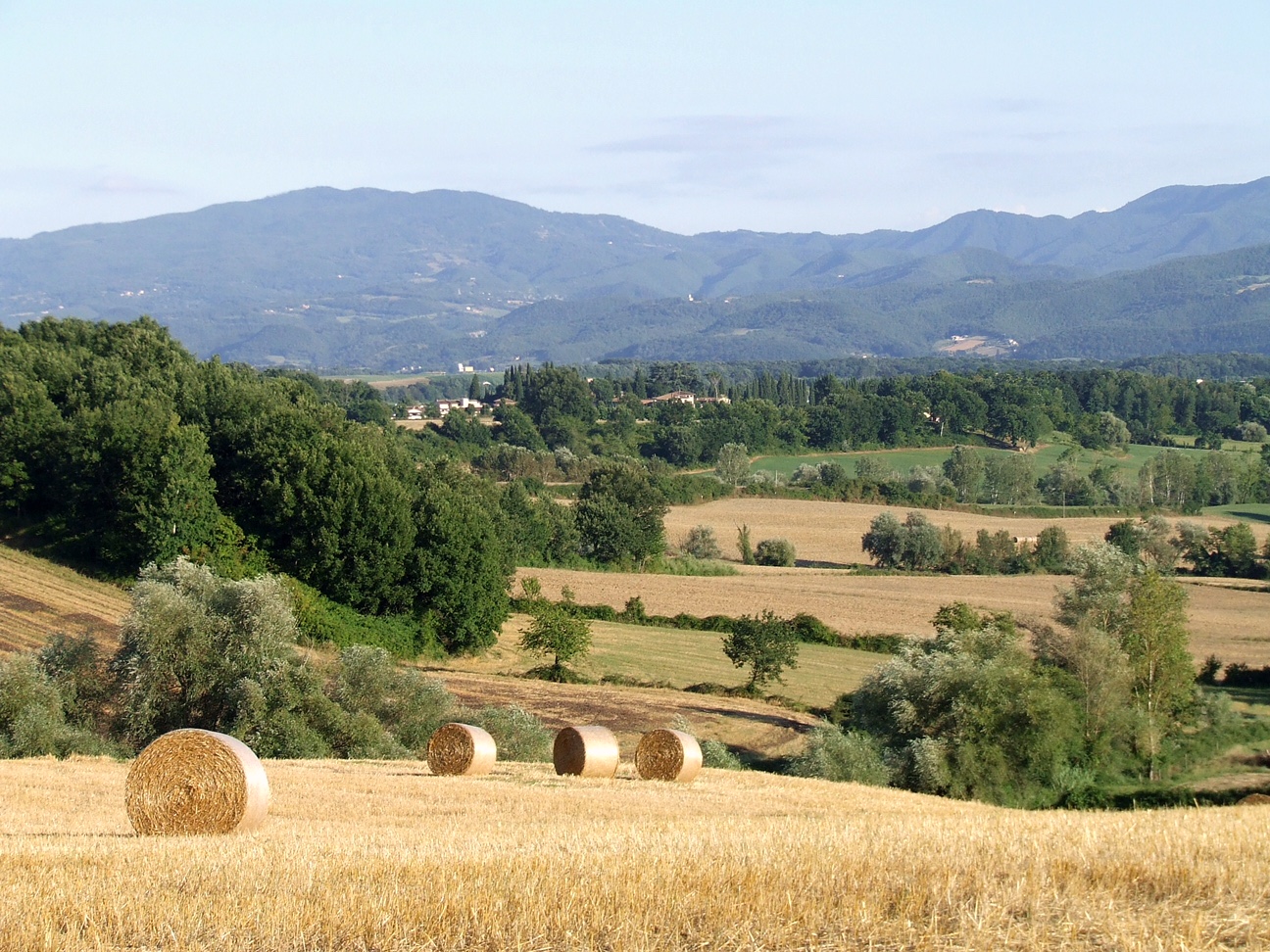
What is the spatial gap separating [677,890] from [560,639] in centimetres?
3502

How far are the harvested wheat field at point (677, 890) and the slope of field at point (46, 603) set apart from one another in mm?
29122

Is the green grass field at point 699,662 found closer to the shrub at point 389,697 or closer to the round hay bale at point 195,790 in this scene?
the shrub at point 389,697

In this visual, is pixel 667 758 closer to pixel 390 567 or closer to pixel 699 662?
pixel 699 662

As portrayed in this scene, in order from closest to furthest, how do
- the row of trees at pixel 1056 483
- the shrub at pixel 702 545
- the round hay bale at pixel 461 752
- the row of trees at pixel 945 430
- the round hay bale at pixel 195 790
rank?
the round hay bale at pixel 195 790 < the round hay bale at pixel 461 752 < the shrub at pixel 702 545 < the row of trees at pixel 1056 483 < the row of trees at pixel 945 430

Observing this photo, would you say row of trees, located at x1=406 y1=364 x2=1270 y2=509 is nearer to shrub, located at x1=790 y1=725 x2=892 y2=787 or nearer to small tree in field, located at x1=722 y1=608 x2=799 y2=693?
small tree in field, located at x1=722 y1=608 x2=799 y2=693

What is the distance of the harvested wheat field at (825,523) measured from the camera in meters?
80.8

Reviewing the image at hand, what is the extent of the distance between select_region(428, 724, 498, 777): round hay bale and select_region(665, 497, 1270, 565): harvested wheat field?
56585mm

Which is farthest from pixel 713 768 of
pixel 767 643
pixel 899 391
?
pixel 899 391

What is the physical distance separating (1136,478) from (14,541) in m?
86.9

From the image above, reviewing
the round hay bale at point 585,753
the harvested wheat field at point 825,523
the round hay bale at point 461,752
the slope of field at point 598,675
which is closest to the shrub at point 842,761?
the slope of field at point 598,675

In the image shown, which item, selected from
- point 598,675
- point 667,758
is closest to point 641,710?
point 598,675

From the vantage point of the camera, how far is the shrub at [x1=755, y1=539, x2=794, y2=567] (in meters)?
78.1

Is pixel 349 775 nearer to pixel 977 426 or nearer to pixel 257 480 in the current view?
pixel 257 480

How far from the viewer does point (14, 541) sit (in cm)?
5075
